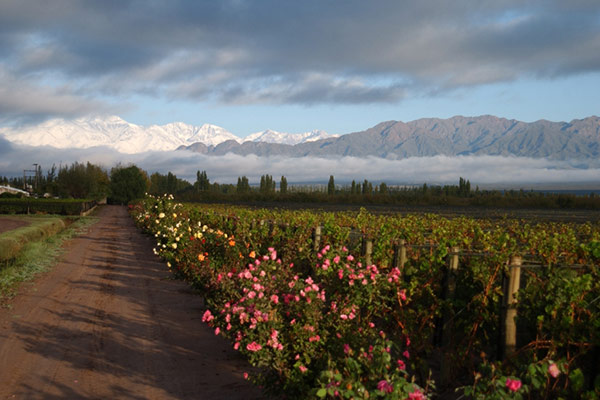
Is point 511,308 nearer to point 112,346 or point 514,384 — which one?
point 514,384

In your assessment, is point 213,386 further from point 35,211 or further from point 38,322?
point 35,211

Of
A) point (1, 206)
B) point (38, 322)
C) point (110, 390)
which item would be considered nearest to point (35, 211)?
point (1, 206)

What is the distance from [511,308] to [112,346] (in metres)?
4.99

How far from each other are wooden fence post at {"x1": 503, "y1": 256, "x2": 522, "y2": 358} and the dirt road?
2.51 meters

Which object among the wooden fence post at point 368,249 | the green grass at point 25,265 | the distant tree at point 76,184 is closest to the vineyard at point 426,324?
the wooden fence post at point 368,249

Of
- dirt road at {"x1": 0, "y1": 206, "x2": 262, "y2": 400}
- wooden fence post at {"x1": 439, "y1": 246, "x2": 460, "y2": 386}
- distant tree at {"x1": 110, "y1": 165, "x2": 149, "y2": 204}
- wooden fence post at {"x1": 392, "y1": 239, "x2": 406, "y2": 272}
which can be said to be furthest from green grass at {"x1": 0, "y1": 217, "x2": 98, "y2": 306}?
distant tree at {"x1": 110, "y1": 165, "x2": 149, "y2": 204}

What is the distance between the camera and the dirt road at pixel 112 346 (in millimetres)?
5484

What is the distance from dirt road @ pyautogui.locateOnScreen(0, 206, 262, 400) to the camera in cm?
548

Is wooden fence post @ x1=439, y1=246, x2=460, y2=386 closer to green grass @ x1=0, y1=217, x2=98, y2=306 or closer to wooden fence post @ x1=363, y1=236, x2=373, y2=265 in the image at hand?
wooden fence post @ x1=363, y1=236, x2=373, y2=265

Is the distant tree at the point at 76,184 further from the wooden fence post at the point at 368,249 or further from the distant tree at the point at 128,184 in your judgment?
the wooden fence post at the point at 368,249

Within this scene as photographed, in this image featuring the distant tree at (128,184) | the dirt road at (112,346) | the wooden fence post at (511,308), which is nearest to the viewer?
the wooden fence post at (511,308)

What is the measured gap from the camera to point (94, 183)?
9094 cm

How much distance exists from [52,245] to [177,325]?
13.1 metres

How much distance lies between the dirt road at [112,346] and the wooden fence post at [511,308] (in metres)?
2.51
